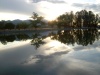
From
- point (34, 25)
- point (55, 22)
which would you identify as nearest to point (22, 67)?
point (34, 25)

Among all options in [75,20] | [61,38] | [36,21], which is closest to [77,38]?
[61,38]

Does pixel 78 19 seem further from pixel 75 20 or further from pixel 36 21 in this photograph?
pixel 36 21

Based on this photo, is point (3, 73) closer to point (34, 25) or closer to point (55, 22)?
point (34, 25)

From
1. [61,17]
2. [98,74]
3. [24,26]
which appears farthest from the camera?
[61,17]

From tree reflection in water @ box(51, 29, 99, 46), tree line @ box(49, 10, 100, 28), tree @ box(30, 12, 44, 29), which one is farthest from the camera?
tree line @ box(49, 10, 100, 28)

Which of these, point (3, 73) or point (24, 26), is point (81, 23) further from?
point (3, 73)

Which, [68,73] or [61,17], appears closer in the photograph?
[68,73]

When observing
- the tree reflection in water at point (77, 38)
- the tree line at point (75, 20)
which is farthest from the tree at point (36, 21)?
the tree reflection in water at point (77, 38)

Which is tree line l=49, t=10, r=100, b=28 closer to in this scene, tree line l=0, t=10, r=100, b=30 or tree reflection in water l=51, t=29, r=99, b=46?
tree line l=0, t=10, r=100, b=30

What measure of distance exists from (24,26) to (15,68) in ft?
292

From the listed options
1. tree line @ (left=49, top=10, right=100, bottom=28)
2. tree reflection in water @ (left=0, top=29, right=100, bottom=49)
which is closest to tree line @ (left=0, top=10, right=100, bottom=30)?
tree line @ (left=49, top=10, right=100, bottom=28)

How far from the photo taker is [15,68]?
16.0 m

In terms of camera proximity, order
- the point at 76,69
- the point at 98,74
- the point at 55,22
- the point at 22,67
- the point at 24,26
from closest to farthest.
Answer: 1. the point at 98,74
2. the point at 76,69
3. the point at 22,67
4. the point at 24,26
5. the point at 55,22

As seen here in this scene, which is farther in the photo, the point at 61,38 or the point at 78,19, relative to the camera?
the point at 78,19
